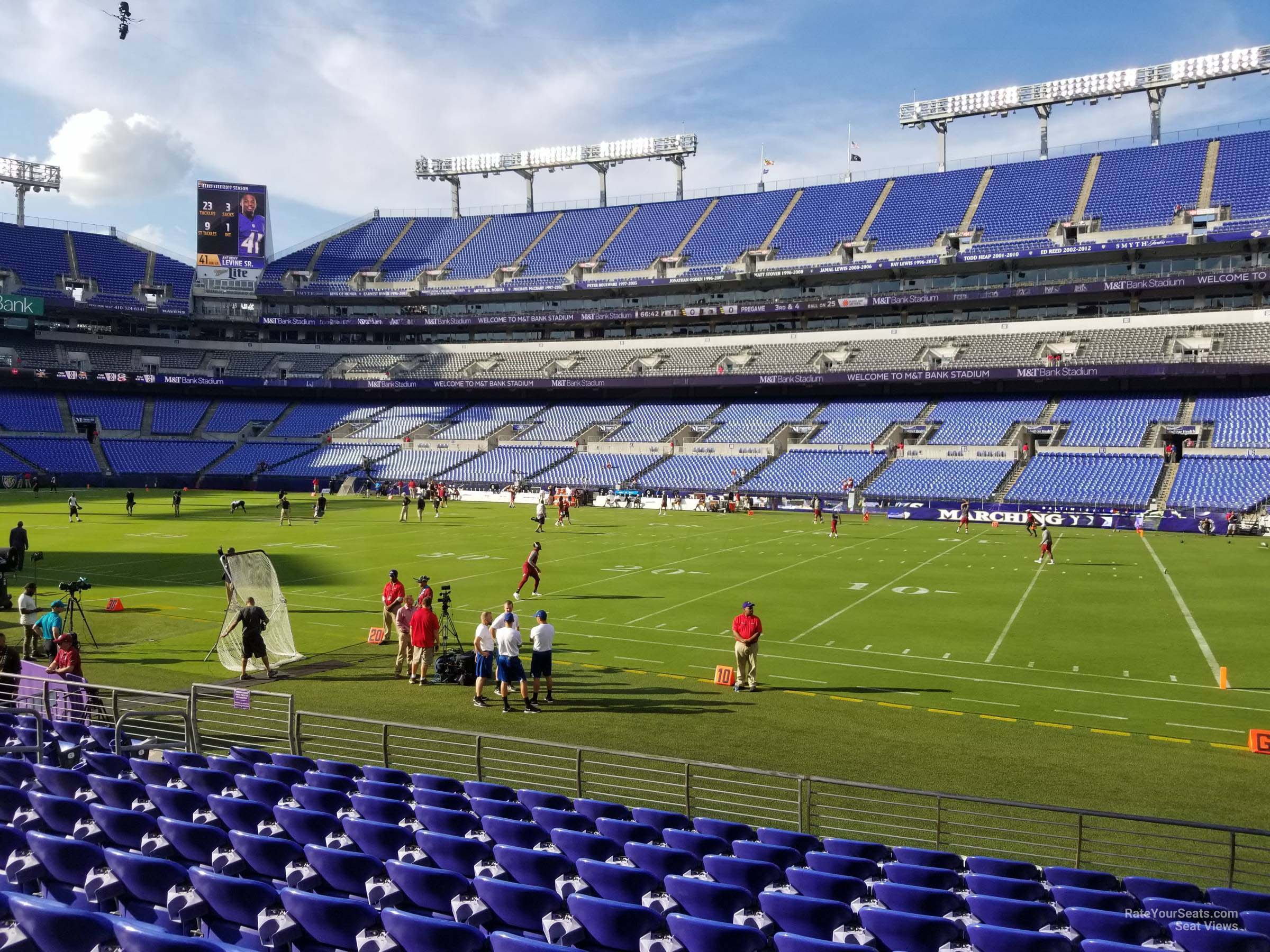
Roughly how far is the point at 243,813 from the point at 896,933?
5.14 meters

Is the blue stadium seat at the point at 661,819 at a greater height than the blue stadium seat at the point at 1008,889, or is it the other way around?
the blue stadium seat at the point at 1008,889

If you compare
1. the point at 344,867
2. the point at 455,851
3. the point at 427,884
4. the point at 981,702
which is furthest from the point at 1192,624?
the point at 344,867

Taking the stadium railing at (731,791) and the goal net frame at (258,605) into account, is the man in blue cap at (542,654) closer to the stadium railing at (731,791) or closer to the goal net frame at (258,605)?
the stadium railing at (731,791)

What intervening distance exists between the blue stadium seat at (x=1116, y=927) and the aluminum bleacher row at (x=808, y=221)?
7200 cm

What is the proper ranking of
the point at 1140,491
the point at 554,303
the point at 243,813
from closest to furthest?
the point at 243,813, the point at 1140,491, the point at 554,303

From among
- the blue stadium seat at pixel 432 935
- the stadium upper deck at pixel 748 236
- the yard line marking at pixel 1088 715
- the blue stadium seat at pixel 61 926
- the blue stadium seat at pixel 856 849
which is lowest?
the yard line marking at pixel 1088 715

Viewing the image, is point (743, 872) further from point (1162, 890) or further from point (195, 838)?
point (195, 838)

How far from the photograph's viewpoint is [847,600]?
1005 inches

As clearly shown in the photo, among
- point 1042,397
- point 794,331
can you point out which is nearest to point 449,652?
point 1042,397

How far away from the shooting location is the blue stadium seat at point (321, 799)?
793 centimetres

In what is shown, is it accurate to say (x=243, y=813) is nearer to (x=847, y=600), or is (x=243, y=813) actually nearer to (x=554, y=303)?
(x=847, y=600)

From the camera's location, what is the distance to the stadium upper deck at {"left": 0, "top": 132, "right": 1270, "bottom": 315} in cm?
6856

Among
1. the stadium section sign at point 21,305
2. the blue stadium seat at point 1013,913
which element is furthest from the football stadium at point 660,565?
the stadium section sign at point 21,305

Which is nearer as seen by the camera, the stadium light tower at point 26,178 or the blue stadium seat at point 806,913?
the blue stadium seat at point 806,913
